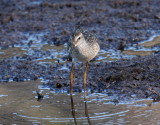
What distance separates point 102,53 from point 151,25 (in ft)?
8.74

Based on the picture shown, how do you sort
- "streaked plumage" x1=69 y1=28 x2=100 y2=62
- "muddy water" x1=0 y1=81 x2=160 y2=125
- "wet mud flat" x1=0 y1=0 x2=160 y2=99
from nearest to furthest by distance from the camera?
"muddy water" x1=0 y1=81 x2=160 y2=125, "streaked plumage" x1=69 y1=28 x2=100 y2=62, "wet mud flat" x1=0 y1=0 x2=160 y2=99

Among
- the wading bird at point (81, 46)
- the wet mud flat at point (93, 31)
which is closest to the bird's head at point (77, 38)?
the wading bird at point (81, 46)

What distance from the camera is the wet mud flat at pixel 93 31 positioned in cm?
769

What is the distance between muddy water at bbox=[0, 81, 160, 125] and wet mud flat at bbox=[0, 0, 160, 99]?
0.41 m

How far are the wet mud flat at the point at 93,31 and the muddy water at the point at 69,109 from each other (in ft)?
1.35

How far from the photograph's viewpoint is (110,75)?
7789 millimetres

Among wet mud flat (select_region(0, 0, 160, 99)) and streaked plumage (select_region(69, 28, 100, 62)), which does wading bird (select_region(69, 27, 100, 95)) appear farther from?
wet mud flat (select_region(0, 0, 160, 99))

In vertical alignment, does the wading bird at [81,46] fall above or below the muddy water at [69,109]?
above

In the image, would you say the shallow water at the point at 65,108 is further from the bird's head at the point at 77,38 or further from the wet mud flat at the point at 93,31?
the bird's head at the point at 77,38

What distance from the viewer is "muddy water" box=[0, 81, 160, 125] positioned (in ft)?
20.0

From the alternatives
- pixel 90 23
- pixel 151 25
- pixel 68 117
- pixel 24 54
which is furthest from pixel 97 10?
pixel 68 117

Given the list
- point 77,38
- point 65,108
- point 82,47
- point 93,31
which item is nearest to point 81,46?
point 82,47

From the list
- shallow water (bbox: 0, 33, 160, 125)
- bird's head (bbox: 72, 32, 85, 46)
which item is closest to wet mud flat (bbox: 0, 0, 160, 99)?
shallow water (bbox: 0, 33, 160, 125)

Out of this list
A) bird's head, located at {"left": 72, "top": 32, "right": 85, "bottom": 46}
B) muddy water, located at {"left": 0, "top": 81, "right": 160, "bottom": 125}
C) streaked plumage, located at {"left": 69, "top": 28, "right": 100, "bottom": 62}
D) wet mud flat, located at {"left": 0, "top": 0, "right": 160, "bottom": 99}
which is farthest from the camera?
wet mud flat, located at {"left": 0, "top": 0, "right": 160, "bottom": 99}
